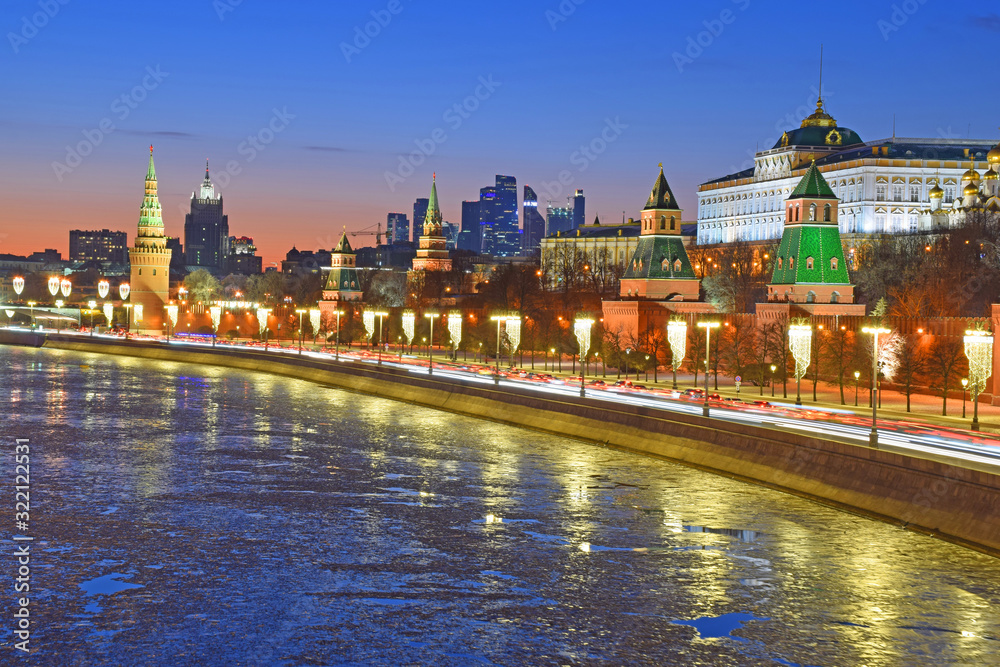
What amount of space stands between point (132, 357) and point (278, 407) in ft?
160

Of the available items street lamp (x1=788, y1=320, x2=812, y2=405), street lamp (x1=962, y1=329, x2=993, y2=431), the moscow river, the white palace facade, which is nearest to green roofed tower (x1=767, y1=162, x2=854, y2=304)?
street lamp (x1=788, y1=320, x2=812, y2=405)

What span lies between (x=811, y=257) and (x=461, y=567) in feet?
196

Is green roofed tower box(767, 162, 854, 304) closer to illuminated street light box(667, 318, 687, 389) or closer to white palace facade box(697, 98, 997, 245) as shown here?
illuminated street light box(667, 318, 687, 389)

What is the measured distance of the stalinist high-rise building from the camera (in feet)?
542

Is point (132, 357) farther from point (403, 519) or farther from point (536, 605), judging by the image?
point (536, 605)

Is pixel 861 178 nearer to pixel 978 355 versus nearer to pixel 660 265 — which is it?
pixel 660 265

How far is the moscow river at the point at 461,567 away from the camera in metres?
18.1

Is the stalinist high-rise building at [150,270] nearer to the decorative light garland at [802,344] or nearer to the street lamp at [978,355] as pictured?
the decorative light garland at [802,344]

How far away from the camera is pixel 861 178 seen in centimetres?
14950

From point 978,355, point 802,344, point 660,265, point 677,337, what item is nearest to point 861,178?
point 660,265

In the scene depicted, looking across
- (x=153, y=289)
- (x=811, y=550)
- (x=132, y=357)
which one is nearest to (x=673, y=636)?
(x=811, y=550)

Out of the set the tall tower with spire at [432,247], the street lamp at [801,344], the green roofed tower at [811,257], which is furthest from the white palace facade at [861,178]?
the street lamp at [801,344]

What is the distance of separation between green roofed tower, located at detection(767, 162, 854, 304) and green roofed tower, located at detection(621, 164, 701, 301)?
8340mm

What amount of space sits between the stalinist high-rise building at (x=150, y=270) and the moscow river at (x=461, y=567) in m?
130
